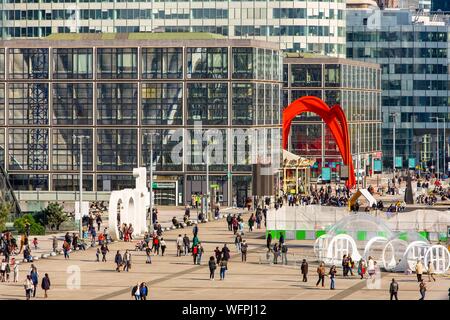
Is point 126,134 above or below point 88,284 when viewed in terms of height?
above

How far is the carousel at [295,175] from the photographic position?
161375 mm

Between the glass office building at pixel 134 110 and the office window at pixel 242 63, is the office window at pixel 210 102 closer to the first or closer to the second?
the glass office building at pixel 134 110

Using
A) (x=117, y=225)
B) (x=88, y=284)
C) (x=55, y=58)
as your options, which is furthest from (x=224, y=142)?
(x=88, y=284)

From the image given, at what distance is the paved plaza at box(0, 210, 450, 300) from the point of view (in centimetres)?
7256

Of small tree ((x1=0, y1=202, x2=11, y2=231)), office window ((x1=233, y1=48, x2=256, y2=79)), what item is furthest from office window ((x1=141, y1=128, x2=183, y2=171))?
small tree ((x1=0, y1=202, x2=11, y2=231))

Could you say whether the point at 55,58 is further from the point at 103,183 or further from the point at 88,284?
the point at 88,284

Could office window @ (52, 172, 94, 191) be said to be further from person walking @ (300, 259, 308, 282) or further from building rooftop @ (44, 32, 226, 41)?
person walking @ (300, 259, 308, 282)

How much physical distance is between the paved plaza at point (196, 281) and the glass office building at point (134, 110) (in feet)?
166

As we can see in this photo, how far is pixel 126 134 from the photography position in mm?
149750

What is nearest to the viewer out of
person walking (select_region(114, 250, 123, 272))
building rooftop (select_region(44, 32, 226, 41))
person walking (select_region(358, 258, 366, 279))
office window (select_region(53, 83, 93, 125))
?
person walking (select_region(358, 258, 366, 279))

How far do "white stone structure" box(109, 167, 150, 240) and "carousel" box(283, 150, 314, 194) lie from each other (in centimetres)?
4438

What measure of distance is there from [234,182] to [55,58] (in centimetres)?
2025

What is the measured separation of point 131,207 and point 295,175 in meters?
55.1
